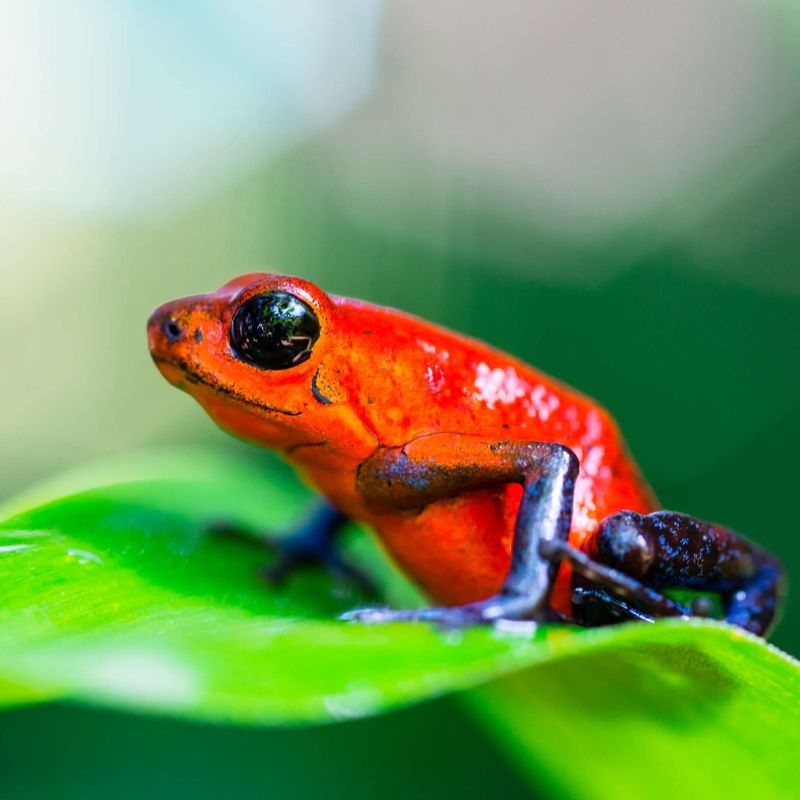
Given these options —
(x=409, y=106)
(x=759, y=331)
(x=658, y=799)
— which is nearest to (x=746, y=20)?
(x=759, y=331)

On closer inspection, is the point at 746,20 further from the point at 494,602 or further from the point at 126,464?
the point at 494,602

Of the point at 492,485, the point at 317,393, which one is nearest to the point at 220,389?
the point at 317,393

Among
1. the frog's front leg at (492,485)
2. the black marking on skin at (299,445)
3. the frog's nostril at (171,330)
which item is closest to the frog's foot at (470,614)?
the frog's front leg at (492,485)

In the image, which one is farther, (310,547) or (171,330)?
(310,547)

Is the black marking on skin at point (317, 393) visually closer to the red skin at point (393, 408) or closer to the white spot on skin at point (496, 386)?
the red skin at point (393, 408)

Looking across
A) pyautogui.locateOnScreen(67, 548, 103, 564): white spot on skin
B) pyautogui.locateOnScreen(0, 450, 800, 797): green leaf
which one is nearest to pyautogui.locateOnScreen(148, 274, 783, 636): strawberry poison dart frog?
pyautogui.locateOnScreen(0, 450, 800, 797): green leaf

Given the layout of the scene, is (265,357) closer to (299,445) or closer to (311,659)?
(299,445)

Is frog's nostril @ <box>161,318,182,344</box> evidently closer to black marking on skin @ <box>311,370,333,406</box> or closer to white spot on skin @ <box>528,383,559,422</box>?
black marking on skin @ <box>311,370,333,406</box>
